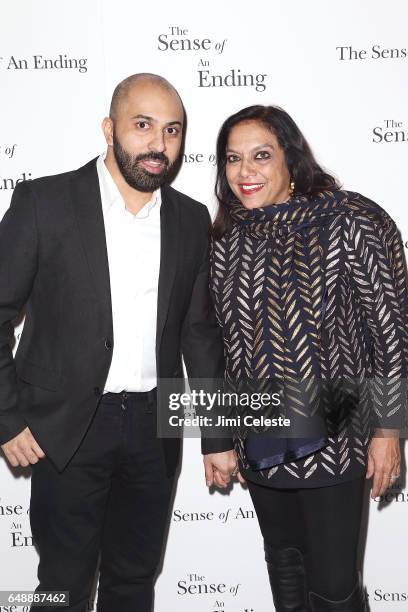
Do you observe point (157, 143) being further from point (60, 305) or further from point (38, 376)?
point (38, 376)

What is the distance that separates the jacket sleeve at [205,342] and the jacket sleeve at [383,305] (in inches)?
19.6

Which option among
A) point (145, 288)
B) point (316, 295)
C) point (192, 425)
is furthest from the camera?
point (192, 425)

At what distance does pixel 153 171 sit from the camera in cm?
203

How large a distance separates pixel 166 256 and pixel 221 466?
27.5 inches

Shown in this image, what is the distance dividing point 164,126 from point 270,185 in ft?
1.18

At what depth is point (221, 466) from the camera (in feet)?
7.31

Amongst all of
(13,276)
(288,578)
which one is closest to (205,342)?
(13,276)

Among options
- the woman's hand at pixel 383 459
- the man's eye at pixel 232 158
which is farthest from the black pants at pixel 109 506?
the man's eye at pixel 232 158

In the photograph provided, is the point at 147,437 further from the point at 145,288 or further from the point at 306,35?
the point at 306,35

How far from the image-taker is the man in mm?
1994

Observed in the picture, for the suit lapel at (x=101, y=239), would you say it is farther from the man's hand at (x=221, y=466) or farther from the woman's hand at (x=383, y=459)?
the woman's hand at (x=383, y=459)

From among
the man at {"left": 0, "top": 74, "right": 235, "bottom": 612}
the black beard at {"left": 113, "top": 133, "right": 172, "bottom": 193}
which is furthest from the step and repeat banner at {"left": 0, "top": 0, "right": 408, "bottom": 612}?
the black beard at {"left": 113, "top": 133, "right": 172, "bottom": 193}

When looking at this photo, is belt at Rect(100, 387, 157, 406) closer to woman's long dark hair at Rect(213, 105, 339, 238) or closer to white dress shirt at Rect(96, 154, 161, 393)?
white dress shirt at Rect(96, 154, 161, 393)

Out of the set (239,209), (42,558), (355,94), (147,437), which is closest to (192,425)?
(147,437)
